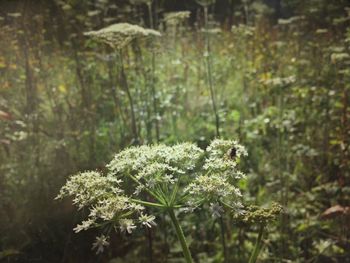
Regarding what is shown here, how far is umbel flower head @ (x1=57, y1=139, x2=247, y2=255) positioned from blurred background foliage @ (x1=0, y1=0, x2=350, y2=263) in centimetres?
89

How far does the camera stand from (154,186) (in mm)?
1785

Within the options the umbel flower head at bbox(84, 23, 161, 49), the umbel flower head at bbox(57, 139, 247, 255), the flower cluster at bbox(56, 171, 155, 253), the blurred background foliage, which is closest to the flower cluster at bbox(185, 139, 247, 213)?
the umbel flower head at bbox(57, 139, 247, 255)

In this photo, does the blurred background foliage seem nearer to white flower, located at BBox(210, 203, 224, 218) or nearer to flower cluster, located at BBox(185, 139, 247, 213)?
flower cluster, located at BBox(185, 139, 247, 213)

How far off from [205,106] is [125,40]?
251cm

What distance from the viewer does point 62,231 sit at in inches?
127

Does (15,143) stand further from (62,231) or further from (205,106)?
(205,106)

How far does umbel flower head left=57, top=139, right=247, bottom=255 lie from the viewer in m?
1.64

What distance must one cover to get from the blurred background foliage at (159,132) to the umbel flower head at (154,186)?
89 centimetres

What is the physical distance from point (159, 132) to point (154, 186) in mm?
2840

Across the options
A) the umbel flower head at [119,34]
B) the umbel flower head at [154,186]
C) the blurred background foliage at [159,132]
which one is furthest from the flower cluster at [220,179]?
the umbel flower head at [119,34]

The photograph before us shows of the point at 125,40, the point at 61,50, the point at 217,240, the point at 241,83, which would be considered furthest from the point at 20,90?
the point at 241,83

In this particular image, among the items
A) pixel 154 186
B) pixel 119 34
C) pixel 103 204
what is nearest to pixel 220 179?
pixel 154 186

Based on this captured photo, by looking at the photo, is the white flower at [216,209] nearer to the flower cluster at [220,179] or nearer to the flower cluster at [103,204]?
the flower cluster at [220,179]

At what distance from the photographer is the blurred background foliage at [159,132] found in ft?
10.7
